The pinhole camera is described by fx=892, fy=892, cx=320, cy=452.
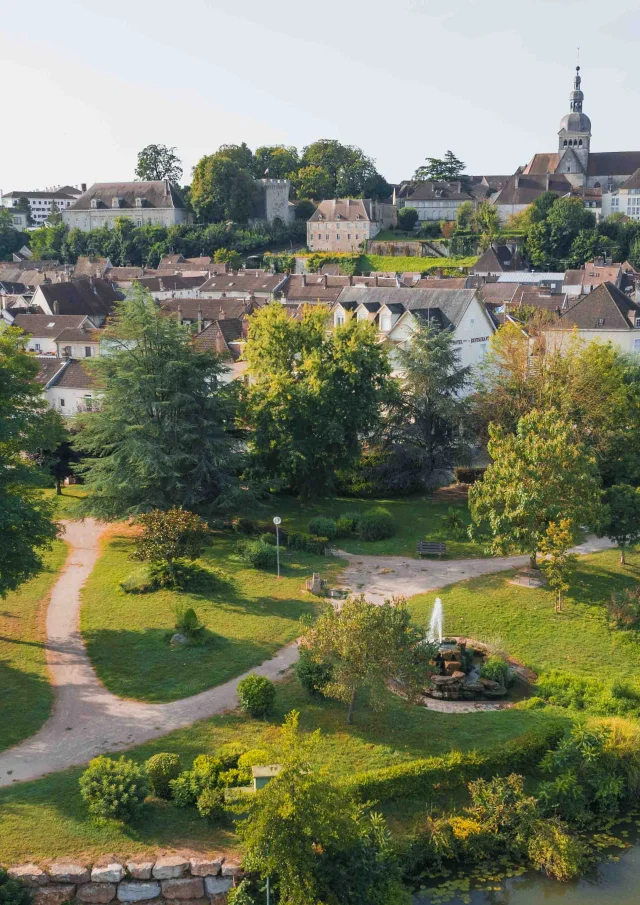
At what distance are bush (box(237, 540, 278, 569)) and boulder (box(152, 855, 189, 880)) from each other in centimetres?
1526

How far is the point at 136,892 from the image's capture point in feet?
52.9

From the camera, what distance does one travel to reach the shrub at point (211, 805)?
1744 cm

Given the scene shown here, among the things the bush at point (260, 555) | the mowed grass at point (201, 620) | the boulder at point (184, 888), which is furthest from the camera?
the bush at point (260, 555)

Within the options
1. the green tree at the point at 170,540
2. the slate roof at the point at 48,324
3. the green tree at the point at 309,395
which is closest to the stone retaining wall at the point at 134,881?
the green tree at the point at 170,540

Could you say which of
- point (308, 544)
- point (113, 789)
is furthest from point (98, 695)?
point (308, 544)

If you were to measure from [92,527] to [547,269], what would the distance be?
8268 centimetres

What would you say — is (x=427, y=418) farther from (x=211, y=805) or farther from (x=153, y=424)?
(x=211, y=805)

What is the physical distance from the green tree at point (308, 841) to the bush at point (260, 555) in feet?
48.5

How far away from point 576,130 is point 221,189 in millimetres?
53072

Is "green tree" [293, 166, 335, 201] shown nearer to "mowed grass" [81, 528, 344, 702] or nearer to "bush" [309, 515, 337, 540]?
"bush" [309, 515, 337, 540]

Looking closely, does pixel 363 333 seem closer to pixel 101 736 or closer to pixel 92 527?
pixel 92 527

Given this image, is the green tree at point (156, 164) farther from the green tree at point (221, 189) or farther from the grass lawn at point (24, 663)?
the grass lawn at point (24, 663)

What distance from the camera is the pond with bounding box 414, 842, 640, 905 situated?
1709cm

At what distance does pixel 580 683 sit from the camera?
2309 cm
